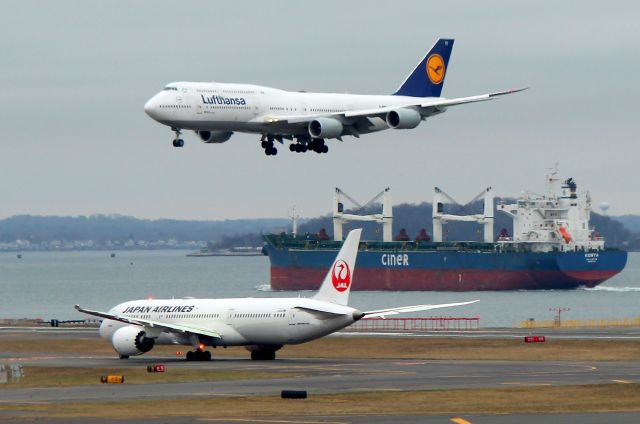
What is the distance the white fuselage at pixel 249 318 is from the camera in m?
64.7

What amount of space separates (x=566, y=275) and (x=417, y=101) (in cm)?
10119

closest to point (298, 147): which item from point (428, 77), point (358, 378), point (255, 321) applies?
point (255, 321)

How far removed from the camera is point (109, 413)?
38844 mm

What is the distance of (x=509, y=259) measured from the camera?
7165 inches

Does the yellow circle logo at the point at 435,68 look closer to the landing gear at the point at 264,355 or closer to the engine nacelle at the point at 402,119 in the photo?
the engine nacelle at the point at 402,119

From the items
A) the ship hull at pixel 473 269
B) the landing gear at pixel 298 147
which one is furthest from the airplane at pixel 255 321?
the ship hull at pixel 473 269

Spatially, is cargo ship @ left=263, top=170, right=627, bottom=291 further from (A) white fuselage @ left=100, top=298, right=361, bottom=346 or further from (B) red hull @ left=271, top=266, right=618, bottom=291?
(A) white fuselage @ left=100, top=298, right=361, bottom=346

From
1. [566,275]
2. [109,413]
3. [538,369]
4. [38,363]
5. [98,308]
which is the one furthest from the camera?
[566,275]

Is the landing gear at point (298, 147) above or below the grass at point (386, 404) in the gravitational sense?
above

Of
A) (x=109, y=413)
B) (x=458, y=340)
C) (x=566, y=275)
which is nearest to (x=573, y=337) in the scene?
(x=458, y=340)

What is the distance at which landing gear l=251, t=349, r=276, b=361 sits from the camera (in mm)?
67125

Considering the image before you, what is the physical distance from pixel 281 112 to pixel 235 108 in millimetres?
3218

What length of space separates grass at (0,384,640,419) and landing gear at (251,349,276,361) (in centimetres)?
2315

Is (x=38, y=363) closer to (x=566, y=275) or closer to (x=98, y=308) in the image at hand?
(x=98, y=308)
